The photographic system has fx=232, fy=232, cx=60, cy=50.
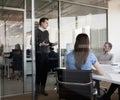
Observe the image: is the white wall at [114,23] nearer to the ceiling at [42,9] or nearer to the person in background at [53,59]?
the ceiling at [42,9]

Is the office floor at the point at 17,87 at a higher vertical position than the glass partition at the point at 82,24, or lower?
lower

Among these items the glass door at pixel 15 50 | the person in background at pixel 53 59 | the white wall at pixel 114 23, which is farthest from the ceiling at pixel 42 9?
the person in background at pixel 53 59


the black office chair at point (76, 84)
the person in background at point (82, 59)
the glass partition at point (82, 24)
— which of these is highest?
the glass partition at point (82, 24)

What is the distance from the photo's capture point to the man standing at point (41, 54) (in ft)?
14.4

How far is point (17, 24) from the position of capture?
16.1 ft

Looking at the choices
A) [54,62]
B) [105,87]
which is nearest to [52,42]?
[54,62]

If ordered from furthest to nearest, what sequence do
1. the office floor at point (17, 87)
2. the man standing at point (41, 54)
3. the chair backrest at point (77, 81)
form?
the office floor at point (17, 87), the man standing at point (41, 54), the chair backrest at point (77, 81)

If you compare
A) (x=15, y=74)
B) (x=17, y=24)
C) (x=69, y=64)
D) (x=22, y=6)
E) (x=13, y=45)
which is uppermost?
(x=22, y=6)

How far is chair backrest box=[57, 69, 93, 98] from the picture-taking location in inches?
101

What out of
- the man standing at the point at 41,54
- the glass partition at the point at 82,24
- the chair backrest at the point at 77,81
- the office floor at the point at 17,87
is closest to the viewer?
the chair backrest at the point at 77,81

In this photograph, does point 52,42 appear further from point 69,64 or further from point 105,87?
point 69,64

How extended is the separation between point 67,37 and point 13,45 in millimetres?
1542

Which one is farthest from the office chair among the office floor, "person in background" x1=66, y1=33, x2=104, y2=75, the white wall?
the white wall

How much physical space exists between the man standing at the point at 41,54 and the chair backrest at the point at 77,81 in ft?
5.36
